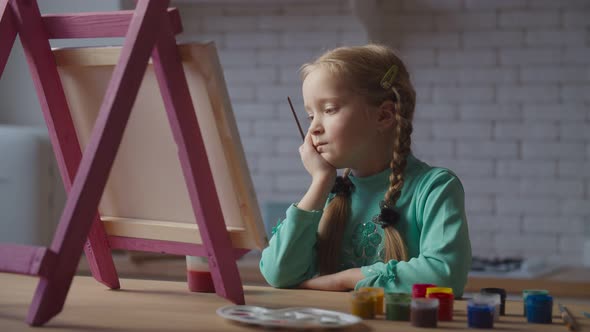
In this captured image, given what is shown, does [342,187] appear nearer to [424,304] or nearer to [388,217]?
[388,217]

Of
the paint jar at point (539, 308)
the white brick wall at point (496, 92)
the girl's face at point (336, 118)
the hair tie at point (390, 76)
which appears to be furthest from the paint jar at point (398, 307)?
the white brick wall at point (496, 92)

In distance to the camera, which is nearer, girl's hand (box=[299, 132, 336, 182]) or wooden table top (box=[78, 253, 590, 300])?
girl's hand (box=[299, 132, 336, 182])

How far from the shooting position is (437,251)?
1.86 metres

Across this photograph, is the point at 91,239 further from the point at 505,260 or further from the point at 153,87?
the point at 505,260

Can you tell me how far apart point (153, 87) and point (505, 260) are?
2497 millimetres

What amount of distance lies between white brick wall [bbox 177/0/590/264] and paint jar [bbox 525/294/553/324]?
251 cm

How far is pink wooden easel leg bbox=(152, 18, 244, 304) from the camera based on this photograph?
147 cm

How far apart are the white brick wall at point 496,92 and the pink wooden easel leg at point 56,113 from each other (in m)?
2.29

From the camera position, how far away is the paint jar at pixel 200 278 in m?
1.70

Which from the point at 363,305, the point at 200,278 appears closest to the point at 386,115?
the point at 200,278

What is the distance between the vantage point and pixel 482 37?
3.99 metres

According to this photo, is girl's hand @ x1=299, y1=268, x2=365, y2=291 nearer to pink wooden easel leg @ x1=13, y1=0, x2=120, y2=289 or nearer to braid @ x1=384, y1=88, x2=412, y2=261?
braid @ x1=384, y1=88, x2=412, y2=261

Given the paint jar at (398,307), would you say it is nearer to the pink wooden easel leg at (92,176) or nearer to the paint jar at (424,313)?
the paint jar at (424,313)

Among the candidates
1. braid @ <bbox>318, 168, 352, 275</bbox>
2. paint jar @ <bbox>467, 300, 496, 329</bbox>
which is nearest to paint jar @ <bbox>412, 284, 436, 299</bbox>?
paint jar @ <bbox>467, 300, 496, 329</bbox>
